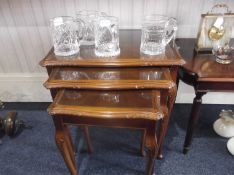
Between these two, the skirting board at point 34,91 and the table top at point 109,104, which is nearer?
the table top at point 109,104

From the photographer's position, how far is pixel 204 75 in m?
1.02

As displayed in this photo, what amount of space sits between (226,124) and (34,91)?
138cm

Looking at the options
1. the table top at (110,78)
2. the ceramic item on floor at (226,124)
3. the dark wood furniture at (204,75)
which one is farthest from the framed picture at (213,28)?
the ceramic item on floor at (226,124)

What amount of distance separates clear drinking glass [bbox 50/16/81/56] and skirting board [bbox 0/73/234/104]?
0.71 metres

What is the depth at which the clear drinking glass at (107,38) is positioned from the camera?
1025mm

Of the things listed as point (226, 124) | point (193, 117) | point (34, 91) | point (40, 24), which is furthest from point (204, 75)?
point (34, 91)

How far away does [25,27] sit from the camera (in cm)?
151

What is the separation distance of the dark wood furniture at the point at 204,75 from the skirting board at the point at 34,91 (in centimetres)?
54

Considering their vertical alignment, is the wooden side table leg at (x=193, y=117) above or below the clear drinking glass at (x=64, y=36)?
below

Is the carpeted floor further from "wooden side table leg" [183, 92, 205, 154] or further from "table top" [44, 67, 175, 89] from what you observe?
"table top" [44, 67, 175, 89]

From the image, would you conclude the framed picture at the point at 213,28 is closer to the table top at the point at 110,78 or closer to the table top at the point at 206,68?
the table top at the point at 206,68

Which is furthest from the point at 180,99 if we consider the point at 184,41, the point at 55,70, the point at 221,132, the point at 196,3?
the point at 55,70

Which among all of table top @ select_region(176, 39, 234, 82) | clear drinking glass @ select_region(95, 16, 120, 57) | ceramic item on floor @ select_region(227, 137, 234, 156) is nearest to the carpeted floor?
ceramic item on floor @ select_region(227, 137, 234, 156)

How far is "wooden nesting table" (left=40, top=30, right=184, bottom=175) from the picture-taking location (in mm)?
826
